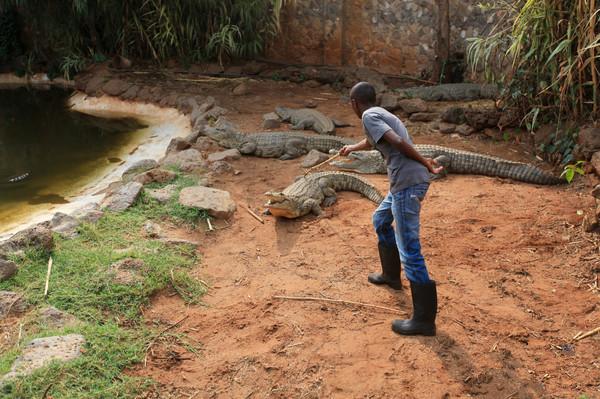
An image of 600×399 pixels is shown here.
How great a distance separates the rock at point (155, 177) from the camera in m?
6.32

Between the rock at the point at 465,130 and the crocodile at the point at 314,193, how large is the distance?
2.21 meters

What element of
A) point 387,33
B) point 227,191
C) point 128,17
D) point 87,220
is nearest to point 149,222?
point 87,220

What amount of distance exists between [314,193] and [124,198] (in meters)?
1.77

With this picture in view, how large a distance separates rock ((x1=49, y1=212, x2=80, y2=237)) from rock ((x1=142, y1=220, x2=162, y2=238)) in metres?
0.56

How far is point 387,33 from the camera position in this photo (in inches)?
428

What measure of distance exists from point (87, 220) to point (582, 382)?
398cm

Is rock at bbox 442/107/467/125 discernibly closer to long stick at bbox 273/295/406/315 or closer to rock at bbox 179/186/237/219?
rock at bbox 179/186/237/219

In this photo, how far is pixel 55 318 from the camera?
12.7 feet

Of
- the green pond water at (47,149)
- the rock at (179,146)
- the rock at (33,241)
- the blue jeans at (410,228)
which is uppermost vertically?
the blue jeans at (410,228)

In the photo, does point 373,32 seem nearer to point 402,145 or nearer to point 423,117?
point 423,117

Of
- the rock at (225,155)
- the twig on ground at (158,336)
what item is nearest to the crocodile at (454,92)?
the rock at (225,155)

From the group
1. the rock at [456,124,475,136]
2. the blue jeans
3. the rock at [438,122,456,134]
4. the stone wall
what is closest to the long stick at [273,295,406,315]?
the blue jeans

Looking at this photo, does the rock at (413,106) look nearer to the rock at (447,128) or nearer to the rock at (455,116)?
the rock at (455,116)

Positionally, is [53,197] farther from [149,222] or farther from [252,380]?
[252,380]
